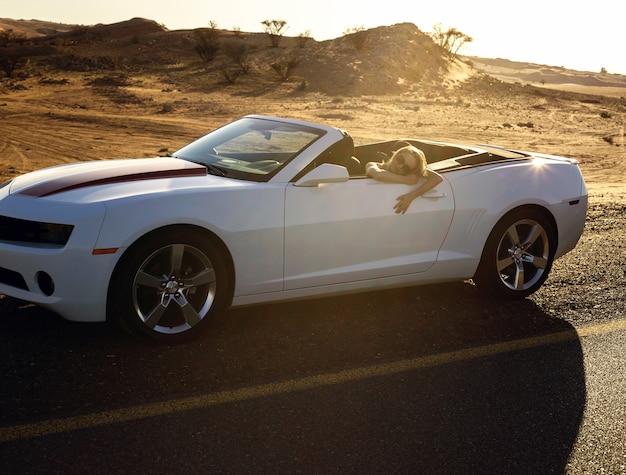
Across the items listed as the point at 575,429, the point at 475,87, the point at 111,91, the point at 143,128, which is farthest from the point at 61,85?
the point at 575,429

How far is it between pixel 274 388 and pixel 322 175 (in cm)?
155

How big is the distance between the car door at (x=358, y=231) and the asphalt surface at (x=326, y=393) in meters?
0.41

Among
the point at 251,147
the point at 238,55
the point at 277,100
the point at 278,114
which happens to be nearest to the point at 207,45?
the point at 238,55

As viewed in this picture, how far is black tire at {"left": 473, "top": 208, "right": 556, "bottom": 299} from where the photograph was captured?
6109mm

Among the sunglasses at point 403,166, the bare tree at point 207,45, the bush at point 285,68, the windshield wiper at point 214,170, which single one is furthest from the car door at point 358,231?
the bare tree at point 207,45

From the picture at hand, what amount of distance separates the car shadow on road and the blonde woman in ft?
3.00

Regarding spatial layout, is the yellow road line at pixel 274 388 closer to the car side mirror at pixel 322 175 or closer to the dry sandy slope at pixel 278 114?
the car side mirror at pixel 322 175

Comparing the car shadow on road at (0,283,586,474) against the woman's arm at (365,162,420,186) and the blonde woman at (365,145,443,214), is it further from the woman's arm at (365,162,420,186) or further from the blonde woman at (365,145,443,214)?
the woman's arm at (365,162,420,186)

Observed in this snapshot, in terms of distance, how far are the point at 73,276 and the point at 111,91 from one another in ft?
86.2

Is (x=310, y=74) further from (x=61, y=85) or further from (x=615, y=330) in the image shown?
(x=615, y=330)

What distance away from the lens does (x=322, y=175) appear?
5168 mm

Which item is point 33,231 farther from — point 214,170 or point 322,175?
point 322,175

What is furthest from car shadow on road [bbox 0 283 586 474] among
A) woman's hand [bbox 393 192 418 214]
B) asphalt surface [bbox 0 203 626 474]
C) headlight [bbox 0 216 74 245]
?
woman's hand [bbox 393 192 418 214]

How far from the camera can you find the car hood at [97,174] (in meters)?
4.80
